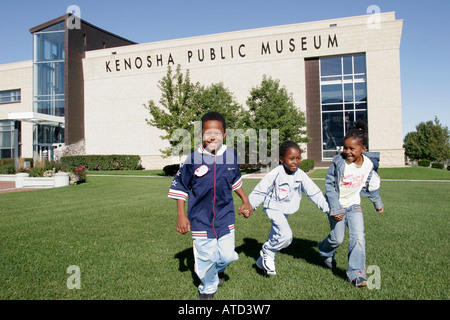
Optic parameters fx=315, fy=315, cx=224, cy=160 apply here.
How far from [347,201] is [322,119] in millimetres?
26046

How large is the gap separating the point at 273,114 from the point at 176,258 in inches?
718

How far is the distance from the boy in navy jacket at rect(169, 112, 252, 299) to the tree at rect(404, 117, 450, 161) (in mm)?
47276

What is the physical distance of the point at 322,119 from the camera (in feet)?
93.6

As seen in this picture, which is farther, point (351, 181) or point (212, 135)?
point (351, 181)

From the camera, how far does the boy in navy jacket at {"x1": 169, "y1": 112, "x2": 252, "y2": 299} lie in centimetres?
317

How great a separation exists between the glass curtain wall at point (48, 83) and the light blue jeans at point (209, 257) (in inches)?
1407

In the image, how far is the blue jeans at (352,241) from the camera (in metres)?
3.52

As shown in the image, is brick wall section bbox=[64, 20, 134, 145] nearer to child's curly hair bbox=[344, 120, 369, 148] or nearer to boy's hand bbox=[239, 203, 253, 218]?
boy's hand bbox=[239, 203, 253, 218]

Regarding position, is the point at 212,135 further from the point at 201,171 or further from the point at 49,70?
the point at 49,70

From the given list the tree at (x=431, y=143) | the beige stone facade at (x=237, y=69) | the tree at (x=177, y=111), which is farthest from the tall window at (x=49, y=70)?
the tree at (x=431, y=143)

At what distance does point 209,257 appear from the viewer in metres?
3.15

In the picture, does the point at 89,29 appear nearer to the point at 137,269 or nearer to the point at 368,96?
the point at 368,96

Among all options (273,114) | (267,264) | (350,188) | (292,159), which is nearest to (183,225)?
(267,264)

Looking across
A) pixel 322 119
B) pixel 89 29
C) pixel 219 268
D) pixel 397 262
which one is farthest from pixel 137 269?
pixel 89 29
